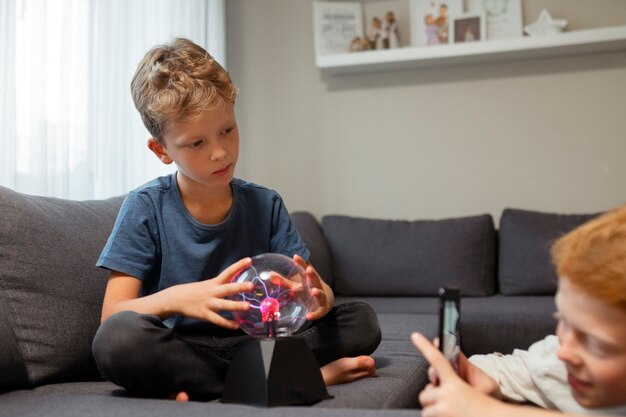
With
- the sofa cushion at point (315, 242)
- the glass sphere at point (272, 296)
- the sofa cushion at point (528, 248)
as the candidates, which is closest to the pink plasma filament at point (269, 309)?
the glass sphere at point (272, 296)

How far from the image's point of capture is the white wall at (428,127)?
3.71m

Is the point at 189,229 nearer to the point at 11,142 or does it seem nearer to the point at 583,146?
the point at 11,142

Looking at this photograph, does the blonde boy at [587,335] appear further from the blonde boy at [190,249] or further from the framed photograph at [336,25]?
the framed photograph at [336,25]

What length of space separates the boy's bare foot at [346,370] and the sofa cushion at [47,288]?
55 centimetres

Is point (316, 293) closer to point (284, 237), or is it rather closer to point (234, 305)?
point (234, 305)

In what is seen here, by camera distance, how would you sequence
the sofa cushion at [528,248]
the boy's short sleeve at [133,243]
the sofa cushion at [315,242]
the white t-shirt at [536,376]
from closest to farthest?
the white t-shirt at [536,376], the boy's short sleeve at [133,243], the sofa cushion at [528,248], the sofa cushion at [315,242]

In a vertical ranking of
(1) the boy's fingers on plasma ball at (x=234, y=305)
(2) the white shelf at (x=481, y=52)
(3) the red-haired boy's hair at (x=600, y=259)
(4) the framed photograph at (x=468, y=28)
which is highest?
(4) the framed photograph at (x=468, y=28)

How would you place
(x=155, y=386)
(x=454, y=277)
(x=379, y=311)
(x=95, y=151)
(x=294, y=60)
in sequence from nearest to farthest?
(x=155, y=386)
(x=95, y=151)
(x=379, y=311)
(x=454, y=277)
(x=294, y=60)

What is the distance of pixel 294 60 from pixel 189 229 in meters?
2.54

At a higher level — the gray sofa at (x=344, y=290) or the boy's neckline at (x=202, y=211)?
the boy's neckline at (x=202, y=211)

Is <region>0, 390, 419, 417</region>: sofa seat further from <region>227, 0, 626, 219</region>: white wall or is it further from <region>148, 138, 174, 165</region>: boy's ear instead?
<region>227, 0, 626, 219</region>: white wall

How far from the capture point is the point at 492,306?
2.99 m

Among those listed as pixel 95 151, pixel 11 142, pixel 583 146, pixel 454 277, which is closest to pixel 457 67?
pixel 583 146

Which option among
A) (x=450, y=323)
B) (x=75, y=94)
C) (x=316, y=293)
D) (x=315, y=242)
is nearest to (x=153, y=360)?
(x=316, y=293)
